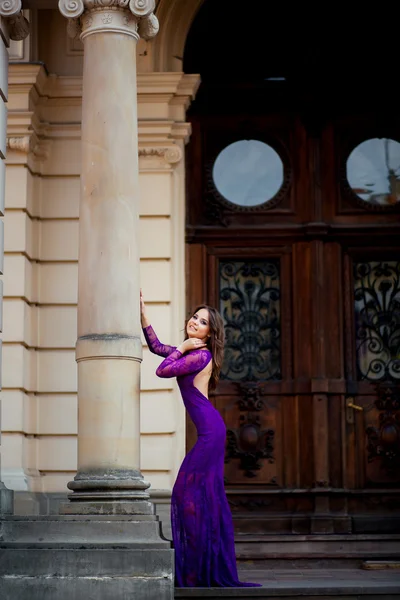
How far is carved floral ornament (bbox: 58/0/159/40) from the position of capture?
360 inches

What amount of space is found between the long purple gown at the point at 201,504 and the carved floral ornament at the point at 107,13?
2.70m

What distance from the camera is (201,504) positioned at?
8.91 m

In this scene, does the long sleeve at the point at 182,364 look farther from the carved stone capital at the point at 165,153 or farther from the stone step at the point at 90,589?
the carved stone capital at the point at 165,153

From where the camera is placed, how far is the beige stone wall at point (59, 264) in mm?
10906

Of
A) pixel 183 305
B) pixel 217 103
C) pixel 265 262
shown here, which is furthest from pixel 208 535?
pixel 217 103

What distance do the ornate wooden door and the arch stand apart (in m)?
0.83

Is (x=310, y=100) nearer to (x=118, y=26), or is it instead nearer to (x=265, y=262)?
(x=265, y=262)

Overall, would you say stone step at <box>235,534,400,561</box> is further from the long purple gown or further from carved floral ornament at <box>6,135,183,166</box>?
carved floral ornament at <box>6,135,183,166</box>

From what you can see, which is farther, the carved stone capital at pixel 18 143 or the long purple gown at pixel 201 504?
the carved stone capital at pixel 18 143

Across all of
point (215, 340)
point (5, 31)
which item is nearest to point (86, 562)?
point (215, 340)

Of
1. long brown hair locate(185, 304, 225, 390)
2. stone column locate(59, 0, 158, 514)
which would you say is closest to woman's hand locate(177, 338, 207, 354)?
long brown hair locate(185, 304, 225, 390)

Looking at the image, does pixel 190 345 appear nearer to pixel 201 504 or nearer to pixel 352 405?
pixel 201 504

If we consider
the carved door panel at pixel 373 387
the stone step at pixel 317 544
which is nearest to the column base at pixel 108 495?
the stone step at pixel 317 544

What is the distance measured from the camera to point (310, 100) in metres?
12.3
